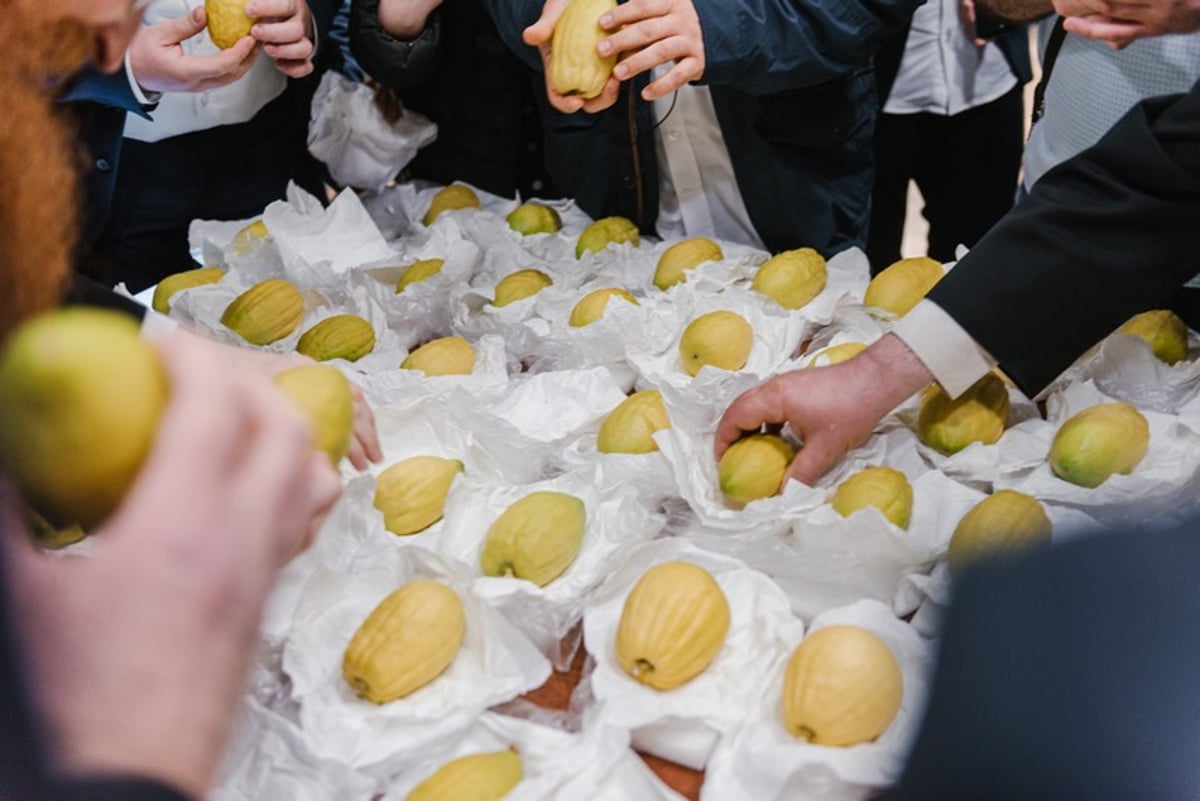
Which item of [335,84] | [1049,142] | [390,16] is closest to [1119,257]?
[1049,142]

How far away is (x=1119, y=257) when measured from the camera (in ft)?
4.19

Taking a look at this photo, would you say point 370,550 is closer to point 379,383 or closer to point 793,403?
point 379,383

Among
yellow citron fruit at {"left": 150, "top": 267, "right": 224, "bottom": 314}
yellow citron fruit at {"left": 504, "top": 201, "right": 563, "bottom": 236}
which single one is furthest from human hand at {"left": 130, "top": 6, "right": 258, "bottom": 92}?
yellow citron fruit at {"left": 504, "top": 201, "right": 563, "bottom": 236}

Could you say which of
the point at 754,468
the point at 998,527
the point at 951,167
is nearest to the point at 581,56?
the point at 754,468

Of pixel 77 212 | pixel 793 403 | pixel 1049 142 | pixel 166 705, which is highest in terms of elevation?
pixel 77 212

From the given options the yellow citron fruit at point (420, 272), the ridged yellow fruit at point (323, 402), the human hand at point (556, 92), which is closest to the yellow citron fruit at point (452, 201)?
the yellow citron fruit at point (420, 272)

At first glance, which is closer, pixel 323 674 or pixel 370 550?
A: pixel 323 674

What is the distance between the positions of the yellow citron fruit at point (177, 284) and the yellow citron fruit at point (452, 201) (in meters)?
0.46

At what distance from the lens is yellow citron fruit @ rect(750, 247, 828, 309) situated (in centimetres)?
171

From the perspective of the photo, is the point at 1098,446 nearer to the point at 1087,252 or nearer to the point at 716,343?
the point at 1087,252

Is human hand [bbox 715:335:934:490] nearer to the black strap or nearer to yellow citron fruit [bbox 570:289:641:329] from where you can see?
yellow citron fruit [bbox 570:289:641:329]

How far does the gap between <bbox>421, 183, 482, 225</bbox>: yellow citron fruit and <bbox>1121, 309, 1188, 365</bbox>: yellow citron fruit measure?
4.18 ft

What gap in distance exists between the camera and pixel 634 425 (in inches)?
53.9

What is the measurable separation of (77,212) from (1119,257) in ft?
3.77
